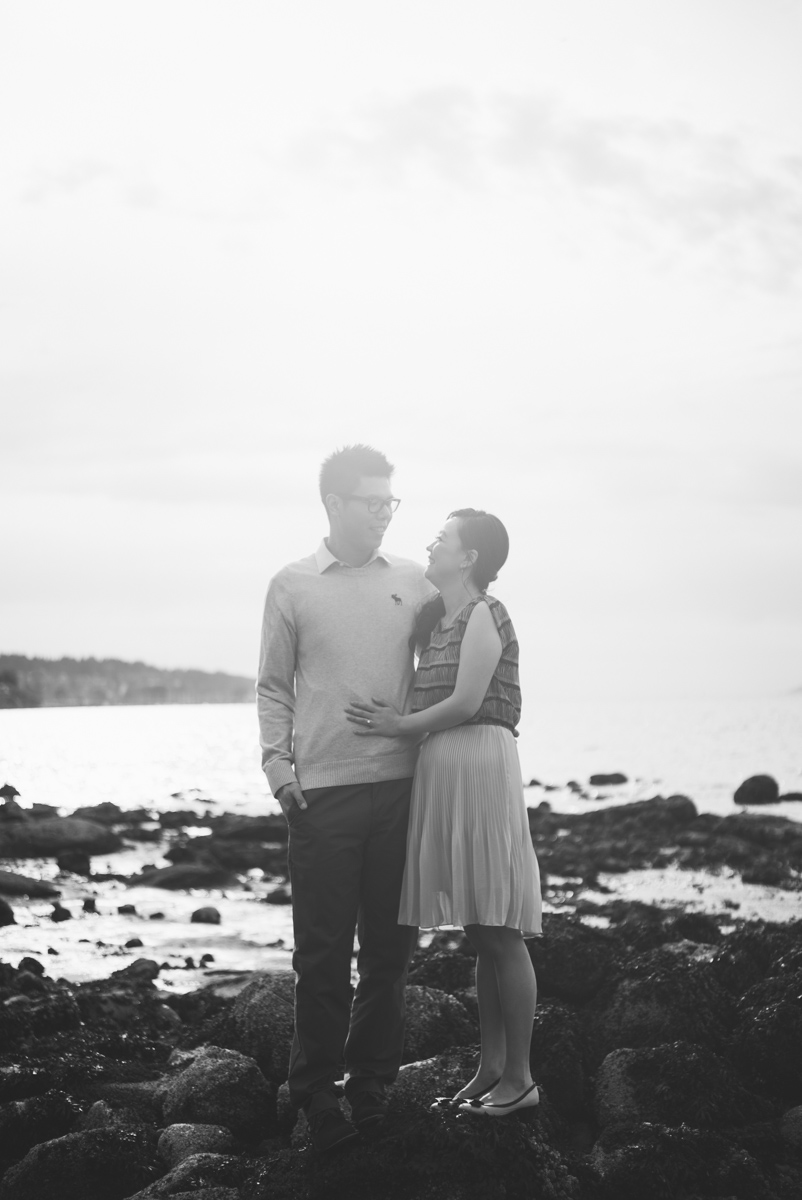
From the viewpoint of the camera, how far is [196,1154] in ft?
17.6

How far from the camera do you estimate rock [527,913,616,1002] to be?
7758mm

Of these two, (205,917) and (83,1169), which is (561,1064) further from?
(205,917)

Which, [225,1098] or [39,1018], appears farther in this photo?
[39,1018]

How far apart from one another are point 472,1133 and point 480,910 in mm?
948

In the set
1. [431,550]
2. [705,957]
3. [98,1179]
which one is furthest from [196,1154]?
[705,957]

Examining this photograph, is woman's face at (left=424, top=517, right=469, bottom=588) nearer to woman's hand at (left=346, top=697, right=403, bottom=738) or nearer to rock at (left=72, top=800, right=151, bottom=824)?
woman's hand at (left=346, top=697, right=403, bottom=738)

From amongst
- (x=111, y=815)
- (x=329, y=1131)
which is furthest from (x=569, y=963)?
(x=111, y=815)

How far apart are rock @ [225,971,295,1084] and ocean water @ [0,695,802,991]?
3627 millimetres

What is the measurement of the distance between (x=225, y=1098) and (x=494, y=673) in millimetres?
3096

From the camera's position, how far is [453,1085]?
17.5ft

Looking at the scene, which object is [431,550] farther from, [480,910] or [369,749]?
[480,910]

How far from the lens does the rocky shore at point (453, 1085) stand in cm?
462

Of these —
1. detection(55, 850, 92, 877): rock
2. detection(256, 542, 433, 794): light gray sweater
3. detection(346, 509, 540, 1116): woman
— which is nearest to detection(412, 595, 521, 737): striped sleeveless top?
detection(346, 509, 540, 1116): woman

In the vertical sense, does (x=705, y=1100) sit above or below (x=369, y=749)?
below
